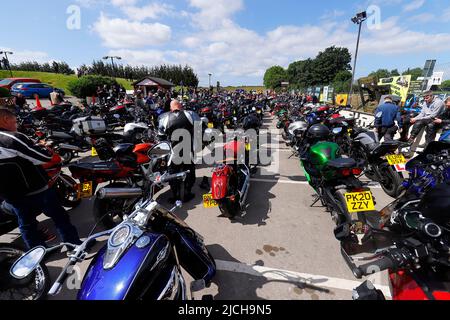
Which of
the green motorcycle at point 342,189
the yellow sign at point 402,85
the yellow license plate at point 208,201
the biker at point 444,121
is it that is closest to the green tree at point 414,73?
the yellow sign at point 402,85

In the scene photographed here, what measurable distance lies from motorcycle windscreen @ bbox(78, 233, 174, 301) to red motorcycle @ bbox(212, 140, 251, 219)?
1875 millimetres

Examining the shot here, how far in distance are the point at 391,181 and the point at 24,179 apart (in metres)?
5.85

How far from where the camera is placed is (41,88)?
72.4 feet

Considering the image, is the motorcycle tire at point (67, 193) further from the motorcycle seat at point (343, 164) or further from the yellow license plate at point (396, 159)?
the yellow license plate at point (396, 159)

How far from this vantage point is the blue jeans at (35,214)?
98.0 inches

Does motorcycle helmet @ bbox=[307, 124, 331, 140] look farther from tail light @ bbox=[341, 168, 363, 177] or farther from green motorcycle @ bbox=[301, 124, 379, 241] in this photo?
tail light @ bbox=[341, 168, 363, 177]

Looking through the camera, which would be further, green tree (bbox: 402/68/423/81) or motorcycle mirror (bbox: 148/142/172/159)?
green tree (bbox: 402/68/423/81)

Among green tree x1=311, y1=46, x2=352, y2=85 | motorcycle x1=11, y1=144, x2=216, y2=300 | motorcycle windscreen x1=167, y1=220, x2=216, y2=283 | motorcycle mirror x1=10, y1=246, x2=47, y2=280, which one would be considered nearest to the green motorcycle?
motorcycle windscreen x1=167, y1=220, x2=216, y2=283

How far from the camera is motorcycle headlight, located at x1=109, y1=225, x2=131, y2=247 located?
1347 millimetres

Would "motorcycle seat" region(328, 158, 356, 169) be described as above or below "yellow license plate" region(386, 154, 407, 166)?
above

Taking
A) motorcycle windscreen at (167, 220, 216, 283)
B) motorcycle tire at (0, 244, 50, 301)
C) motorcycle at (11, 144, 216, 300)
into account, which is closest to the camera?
motorcycle at (11, 144, 216, 300)

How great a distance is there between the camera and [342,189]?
117 inches
